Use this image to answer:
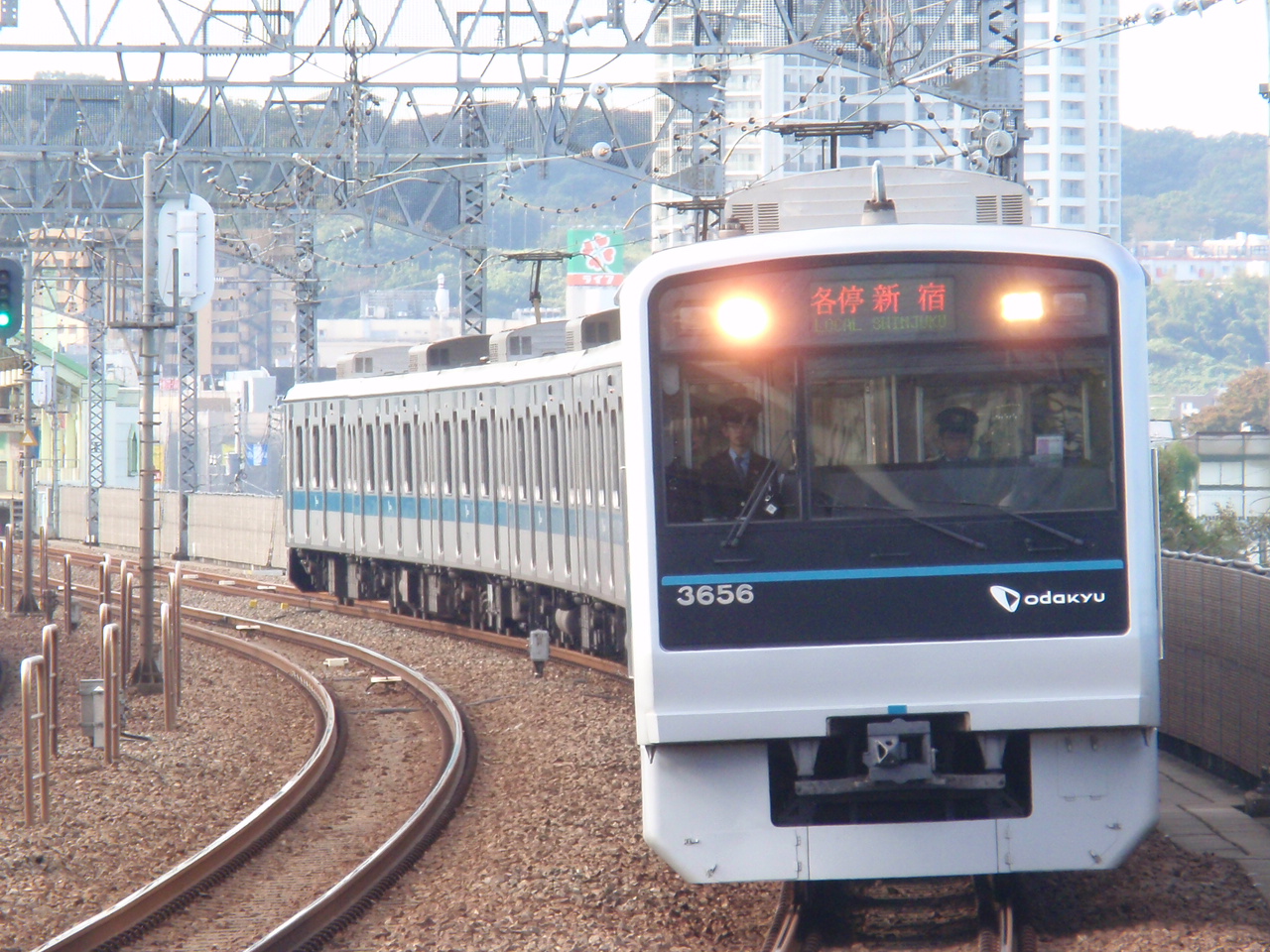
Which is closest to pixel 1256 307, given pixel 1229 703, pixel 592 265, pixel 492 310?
pixel 492 310

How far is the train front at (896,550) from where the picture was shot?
6.69 meters

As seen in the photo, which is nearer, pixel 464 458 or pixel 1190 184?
pixel 464 458

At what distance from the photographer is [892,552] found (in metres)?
6.73

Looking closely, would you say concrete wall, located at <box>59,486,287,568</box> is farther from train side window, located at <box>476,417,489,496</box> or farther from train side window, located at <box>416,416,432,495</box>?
train side window, located at <box>476,417,489,496</box>

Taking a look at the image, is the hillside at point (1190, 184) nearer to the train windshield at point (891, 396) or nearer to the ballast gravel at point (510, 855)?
the ballast gravel at point (510, 855)

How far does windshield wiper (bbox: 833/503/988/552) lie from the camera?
22.0 feet

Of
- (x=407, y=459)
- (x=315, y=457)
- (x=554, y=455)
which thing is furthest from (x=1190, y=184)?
(x=554, y=455)

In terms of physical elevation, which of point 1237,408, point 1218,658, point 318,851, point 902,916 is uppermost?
point 1237,408

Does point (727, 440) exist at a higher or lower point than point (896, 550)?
higher

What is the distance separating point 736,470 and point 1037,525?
1.12m

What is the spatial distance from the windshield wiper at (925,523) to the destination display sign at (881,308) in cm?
62

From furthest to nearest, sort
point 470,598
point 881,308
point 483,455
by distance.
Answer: point 470,598, point 483,455, point 881,308

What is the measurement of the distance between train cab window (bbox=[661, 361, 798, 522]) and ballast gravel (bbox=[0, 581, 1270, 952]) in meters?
1.67

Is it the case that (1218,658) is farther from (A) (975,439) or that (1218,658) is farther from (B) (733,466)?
(B) (733,466)
